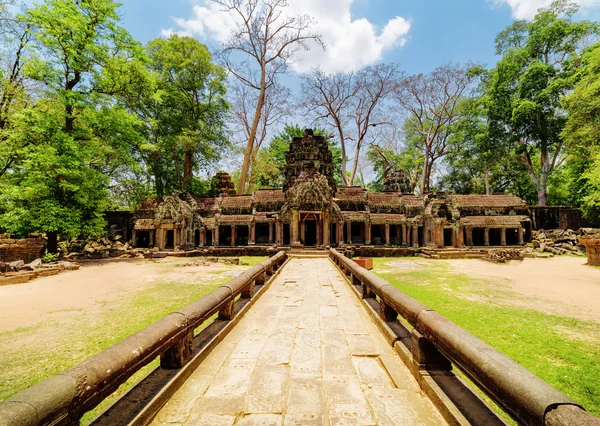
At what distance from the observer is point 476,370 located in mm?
2012

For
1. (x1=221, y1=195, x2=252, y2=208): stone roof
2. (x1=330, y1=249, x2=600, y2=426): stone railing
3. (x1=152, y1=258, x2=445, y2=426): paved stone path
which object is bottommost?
Answer: (x1=152, y1=258, x2=445, y2=426): paved stone path

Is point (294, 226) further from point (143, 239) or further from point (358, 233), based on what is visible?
point (143, 239)

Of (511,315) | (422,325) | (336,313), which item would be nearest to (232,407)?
(422,325)

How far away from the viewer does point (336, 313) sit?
5324mm

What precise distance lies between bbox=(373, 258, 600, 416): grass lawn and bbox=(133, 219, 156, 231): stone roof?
2203 centimetres

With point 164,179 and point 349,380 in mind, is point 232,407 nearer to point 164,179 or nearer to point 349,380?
point 349,380

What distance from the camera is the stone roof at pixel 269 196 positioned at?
80.4 ft

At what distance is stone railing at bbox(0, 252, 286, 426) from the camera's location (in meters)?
1.40

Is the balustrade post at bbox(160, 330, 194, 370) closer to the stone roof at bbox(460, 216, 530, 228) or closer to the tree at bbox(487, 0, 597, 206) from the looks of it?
the stone roof at bbox(460, 216, 530, 228)

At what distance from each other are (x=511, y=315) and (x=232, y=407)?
7784 mm

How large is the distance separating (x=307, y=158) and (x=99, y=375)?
2538 cm

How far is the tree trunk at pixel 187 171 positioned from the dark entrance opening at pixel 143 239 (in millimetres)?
6444

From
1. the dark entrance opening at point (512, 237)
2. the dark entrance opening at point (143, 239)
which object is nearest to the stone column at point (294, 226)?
the dark entrance opening at point (143, 239)

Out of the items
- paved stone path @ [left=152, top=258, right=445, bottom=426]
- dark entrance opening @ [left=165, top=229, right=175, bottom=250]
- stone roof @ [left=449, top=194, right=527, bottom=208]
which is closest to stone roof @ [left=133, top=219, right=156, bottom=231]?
dark entrance opening @ [left=165, top=229, right=175, bottom=250]
